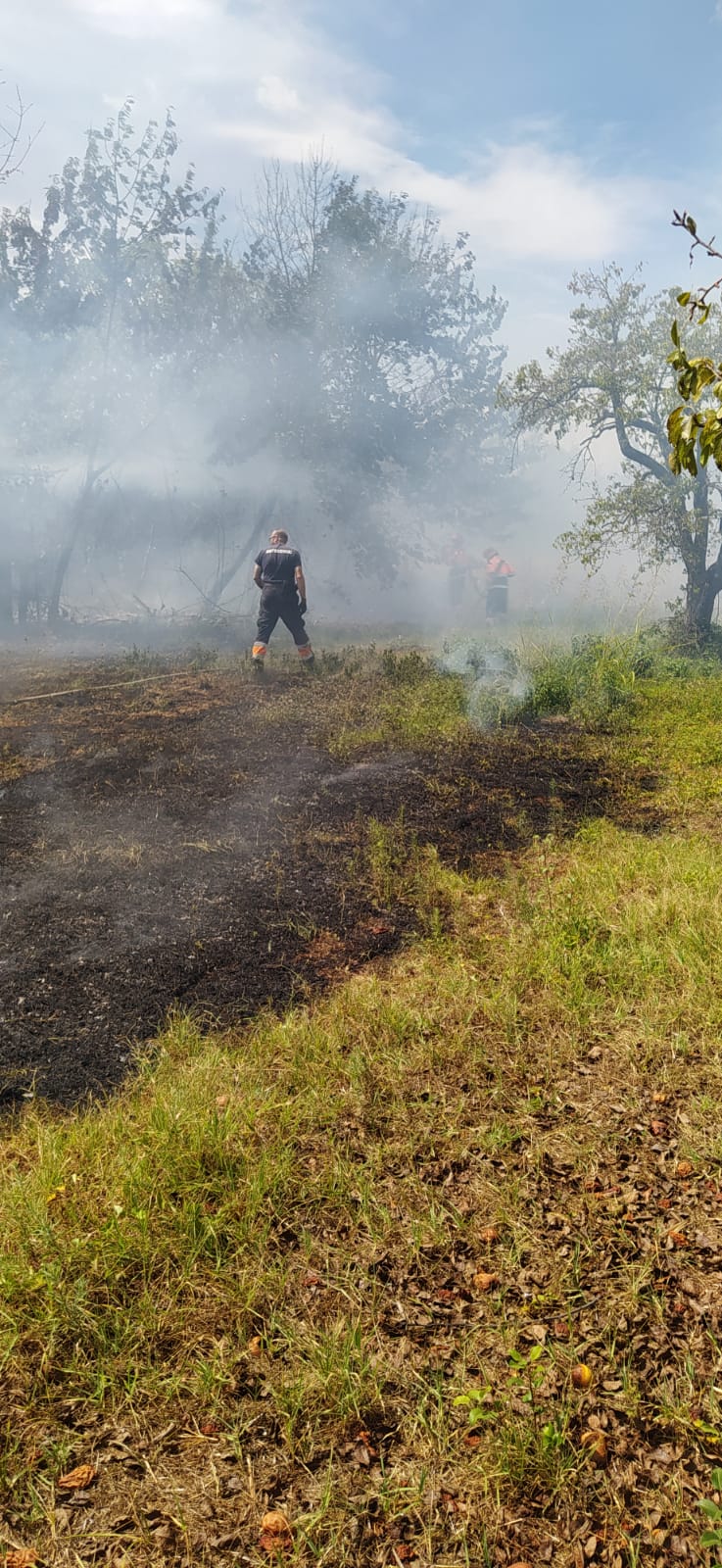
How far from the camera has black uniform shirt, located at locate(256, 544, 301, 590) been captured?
11.2 metres

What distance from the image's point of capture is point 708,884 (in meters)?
4.22

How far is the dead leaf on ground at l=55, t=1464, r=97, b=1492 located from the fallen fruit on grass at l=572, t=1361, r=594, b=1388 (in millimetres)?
1094

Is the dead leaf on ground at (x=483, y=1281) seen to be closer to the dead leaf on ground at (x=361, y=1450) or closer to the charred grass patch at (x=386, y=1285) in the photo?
the charred grass patch at (x=386, y=1285)

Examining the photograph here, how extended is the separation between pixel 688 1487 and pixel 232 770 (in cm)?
573

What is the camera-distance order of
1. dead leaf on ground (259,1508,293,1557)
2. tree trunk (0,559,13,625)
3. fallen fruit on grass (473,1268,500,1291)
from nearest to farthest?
1. dead leaf on ground (259,1508,293,1557)
2. fallen fruit on grass (473,1268,500,1291)
3. tree trunk (0,559,13,625)

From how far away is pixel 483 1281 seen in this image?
2287 mm

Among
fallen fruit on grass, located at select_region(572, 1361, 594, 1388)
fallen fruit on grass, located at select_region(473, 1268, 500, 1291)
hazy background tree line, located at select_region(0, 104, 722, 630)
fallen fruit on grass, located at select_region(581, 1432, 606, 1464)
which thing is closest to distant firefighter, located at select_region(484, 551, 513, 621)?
hazy background tree line, located at select_region(0, 104, 722, 630)

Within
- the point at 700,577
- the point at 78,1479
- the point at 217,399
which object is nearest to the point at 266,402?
the point at 217,399

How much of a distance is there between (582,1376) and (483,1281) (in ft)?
1.18

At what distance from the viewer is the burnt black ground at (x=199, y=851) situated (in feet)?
12.5

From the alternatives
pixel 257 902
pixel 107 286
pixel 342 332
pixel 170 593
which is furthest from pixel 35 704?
pixel 170 593

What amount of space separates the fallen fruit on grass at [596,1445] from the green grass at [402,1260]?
0.05 feet

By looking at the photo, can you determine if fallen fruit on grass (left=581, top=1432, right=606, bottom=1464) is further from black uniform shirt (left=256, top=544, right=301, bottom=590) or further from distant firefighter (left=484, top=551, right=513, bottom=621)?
distant firefighter (left=484, top=551, right=513, bottom=621)

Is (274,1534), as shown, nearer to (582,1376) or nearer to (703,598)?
(582,1376)
